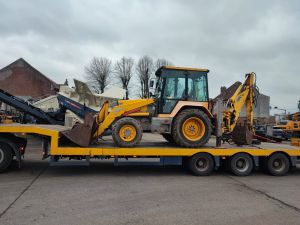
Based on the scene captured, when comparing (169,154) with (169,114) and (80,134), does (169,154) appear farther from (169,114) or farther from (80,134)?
(80,134)

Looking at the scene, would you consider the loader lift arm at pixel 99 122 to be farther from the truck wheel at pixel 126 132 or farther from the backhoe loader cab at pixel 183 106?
the backhoe loader cab at pixel 183 106

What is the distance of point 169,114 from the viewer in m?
10.1

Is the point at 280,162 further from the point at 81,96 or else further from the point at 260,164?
the point at 81,96

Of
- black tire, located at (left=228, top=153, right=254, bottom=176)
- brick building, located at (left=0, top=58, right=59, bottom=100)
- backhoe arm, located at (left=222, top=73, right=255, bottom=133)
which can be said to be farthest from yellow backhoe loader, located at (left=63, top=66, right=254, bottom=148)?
brick building, located at (left=0, top=58, right=59, bottom=100)

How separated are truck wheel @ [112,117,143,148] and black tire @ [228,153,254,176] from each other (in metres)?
3.09

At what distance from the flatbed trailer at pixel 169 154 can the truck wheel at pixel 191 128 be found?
30 cm

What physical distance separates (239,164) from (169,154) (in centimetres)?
241

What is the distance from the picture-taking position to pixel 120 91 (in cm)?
2828

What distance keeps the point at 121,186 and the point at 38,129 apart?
3021 millimetres

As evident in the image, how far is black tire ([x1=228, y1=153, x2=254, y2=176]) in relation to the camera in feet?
32.4

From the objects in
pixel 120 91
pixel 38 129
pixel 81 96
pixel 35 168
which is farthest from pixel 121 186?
pixel 120 91

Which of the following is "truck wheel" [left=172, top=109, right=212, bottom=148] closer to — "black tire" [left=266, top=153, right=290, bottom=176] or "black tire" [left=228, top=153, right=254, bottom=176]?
"black tire" [left=228, top=153, right=254, bottom=176]

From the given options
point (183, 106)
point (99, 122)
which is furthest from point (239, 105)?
point (99, 122)

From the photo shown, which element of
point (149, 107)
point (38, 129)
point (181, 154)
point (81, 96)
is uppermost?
point (81, 96)
